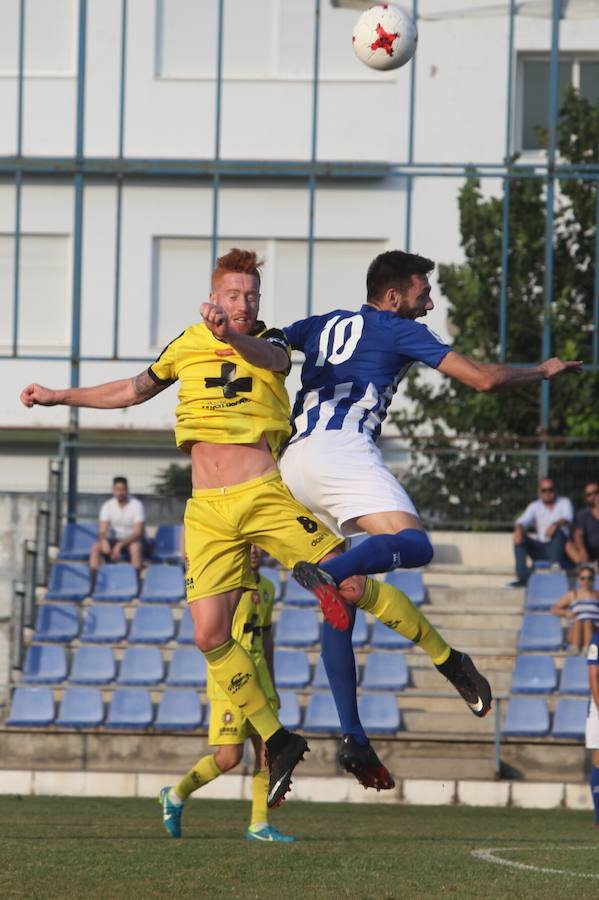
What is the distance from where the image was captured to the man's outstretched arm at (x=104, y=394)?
8180 mm

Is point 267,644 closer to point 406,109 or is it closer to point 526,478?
point 526,478

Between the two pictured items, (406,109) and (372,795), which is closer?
(372,795)

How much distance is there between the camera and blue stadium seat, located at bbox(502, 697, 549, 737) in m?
16.2

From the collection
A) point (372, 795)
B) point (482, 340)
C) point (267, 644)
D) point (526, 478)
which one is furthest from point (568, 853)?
point (482, 340)

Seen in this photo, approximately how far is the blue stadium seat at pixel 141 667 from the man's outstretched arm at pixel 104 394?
30.4ft

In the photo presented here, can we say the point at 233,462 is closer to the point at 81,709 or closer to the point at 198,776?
the point at 198,776

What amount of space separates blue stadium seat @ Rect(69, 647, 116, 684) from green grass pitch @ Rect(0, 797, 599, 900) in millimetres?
3787

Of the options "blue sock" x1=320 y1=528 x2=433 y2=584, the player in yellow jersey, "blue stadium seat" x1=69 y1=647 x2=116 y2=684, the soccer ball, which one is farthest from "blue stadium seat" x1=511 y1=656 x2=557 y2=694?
"blue sock" x1=320 y1=528 x2=433 y2=584

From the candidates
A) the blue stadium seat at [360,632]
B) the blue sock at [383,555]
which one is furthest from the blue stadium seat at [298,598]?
the blue sock at [383,555]

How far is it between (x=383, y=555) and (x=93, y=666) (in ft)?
34.1

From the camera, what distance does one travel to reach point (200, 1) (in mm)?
29062

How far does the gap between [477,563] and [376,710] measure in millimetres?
3577

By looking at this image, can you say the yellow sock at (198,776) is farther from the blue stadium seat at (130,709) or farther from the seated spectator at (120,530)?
the seated spectator at (120,530)

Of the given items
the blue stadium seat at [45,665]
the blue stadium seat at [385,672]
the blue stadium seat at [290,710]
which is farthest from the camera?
the blue stadium seat at [45,665]
